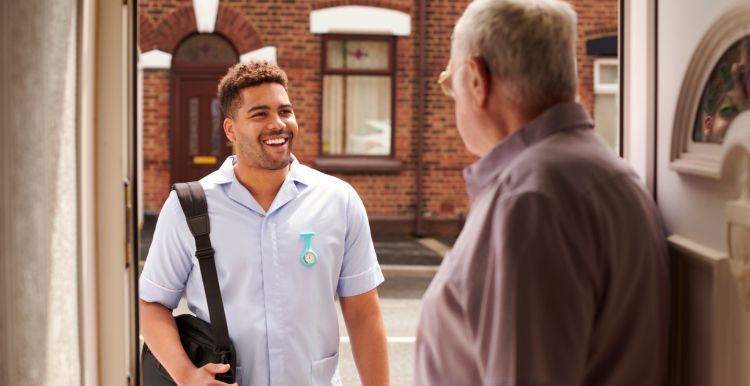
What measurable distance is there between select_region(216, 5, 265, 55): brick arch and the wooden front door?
0.48m

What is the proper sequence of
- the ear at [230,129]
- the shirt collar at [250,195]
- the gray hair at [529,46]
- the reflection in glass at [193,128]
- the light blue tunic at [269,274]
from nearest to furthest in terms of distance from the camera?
1. the gray hair at [529,46]
2. the light blue tunic at [269,274]
3. the shirt collar at [250,195]
4. the ear at [230,129]
5. the reflection in glass at [193,128]

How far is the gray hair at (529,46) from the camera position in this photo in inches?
47.3

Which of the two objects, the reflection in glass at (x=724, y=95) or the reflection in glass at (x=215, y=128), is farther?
the reflection in glass at (x=215, y=128)

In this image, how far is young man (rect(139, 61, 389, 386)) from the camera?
6.69ft

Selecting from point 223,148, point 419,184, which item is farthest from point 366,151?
point 223,148

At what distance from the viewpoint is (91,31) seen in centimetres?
175

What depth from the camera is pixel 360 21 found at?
1063 cm

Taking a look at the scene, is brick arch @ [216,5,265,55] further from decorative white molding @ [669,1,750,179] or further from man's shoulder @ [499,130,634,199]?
man's shoulder @ [499,130,634,199]

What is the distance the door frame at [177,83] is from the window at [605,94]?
6134 millimetres

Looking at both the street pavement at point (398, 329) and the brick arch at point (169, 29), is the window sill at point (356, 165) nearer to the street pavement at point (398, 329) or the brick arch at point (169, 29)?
the brick arch at point (169, 29)

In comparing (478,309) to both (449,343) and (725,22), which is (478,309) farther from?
(725,22)

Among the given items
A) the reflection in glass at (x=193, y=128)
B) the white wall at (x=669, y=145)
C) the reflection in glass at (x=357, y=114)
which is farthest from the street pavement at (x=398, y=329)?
the reflection in glass at (x=193, y=128)

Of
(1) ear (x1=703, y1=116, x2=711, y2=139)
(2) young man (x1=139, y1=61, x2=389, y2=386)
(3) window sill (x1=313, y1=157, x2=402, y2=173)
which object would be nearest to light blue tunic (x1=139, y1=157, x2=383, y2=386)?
(2) young man (x1=139, y1=61, x2=389, y2=386)

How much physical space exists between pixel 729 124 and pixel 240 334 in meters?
1.47
